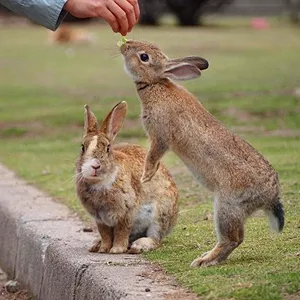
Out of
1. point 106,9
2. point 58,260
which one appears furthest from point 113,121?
point 106,9

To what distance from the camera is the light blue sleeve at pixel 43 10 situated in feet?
16.7

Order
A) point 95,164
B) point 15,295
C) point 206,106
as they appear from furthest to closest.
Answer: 1. point 206,106
2. point 15,295
3. point 95,164

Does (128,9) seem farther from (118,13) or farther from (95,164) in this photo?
(95,164)

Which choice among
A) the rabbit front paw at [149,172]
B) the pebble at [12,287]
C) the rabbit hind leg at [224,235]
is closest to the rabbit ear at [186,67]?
the rabbit front paw at [149,172]

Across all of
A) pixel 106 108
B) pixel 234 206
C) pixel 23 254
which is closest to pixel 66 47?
pixel 106 108

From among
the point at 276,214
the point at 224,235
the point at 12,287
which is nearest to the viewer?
the point at 224,235

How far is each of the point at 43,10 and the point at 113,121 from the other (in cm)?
150

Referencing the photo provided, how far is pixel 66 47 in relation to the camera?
27188mm

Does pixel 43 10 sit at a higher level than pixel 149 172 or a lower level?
higher

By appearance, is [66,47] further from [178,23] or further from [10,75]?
[178,23]

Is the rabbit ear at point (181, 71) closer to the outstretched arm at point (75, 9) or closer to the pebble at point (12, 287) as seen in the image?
the outstretched arm at point (75, 9)

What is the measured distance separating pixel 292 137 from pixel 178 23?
944 inches

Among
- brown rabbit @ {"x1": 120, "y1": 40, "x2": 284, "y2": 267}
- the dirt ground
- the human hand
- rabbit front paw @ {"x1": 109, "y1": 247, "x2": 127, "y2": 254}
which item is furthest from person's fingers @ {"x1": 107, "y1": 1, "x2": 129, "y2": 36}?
the dirt ground

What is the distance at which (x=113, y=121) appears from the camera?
21.3ft
